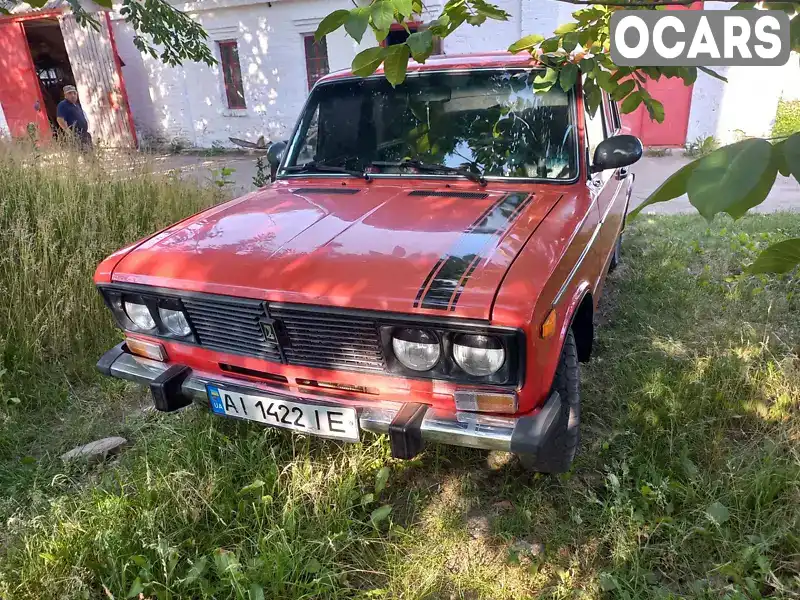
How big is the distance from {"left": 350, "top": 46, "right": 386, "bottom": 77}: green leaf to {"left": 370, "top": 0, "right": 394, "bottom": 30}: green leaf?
137 mm

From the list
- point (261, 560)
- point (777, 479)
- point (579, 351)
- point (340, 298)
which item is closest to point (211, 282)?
point (340, 298)

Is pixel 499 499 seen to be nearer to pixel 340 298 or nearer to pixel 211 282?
pixel 340 298

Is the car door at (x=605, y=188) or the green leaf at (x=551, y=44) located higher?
the green leaf at (x=551, y=44)

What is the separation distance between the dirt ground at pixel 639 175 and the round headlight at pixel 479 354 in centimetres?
336

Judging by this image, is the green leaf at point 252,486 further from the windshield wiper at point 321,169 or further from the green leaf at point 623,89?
the green leaf at point 623,89

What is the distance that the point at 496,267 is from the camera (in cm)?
226

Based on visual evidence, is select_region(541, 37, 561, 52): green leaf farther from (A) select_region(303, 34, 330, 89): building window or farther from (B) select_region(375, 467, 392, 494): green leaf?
(A) select_region(303, 34, 330, 89): building window

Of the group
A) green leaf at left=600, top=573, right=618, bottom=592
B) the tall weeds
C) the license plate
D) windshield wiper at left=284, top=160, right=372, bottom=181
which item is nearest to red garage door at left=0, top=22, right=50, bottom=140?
the tall weeds

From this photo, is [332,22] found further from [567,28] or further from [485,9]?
[567,28]

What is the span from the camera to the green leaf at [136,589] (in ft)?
7.29

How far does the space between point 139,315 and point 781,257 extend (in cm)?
268

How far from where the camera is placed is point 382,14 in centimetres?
145

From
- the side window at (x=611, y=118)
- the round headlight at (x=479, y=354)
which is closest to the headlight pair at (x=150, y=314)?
the round headlight at (x=479, y=354)

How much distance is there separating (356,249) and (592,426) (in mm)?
1676
